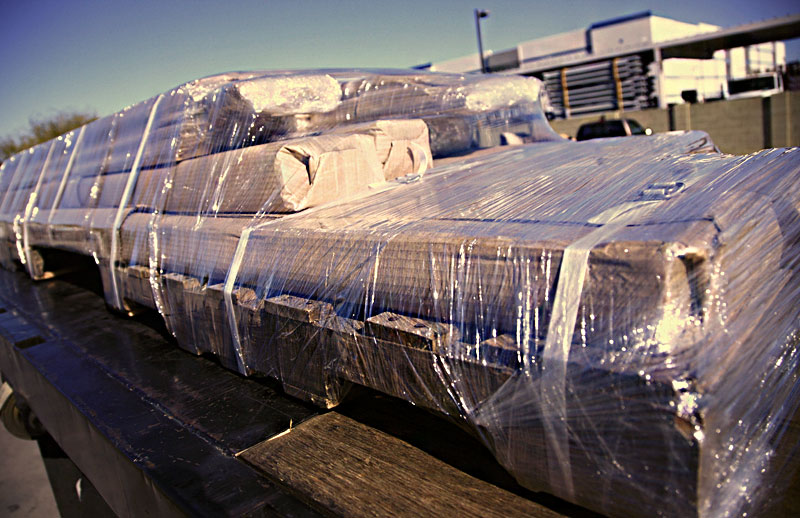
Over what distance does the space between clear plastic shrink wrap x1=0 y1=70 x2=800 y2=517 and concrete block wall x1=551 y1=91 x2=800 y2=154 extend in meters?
15.5

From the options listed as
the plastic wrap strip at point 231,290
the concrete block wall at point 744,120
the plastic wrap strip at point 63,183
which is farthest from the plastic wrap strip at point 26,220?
the concrete block wall at point 744,120

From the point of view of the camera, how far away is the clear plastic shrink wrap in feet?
3.31

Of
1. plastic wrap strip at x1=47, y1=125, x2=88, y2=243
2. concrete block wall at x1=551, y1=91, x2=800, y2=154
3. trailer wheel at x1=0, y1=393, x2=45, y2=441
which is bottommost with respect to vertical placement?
trailer wheel at x1=0, y1=393, x2=45, y2=441

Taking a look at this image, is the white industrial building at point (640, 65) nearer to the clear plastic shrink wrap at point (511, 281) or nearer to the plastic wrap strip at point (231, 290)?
the clear plastic shrink wrap at point (511, 281)

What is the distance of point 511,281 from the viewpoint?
124 cm

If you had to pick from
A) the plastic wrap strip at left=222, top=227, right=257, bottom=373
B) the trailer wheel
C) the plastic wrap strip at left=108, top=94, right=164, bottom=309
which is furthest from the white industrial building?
the trailer wheel

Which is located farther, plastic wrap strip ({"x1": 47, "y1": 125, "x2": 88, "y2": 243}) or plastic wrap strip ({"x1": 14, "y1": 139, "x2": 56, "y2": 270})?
plastic wrap strip ({"x1": 14, "y1": 139, "x2": 56, "y2": 270})

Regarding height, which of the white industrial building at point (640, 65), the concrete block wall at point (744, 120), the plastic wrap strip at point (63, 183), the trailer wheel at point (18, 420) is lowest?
the trailer wheel at point (18, 420)

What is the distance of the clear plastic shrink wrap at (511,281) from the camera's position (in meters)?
1.01

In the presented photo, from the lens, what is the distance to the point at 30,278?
545 cm

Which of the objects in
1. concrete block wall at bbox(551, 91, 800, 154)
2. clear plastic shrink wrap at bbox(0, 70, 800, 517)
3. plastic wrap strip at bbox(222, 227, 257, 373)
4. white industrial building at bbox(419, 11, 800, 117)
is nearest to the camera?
clear plastic shrink wrap at bbox(0, 70, 800, 517)

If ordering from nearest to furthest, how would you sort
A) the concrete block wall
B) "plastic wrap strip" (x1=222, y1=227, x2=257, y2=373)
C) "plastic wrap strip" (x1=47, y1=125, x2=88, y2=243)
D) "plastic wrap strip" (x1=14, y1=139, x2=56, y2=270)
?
"plastic wrap strip" (x1=222, y1=227, x2=257, y2=373) < "plastic wrap strip" (x1=47, y1=125, x2=88, y2=243) < "plastic wrap strip" (x1=14, y1=139, x2=56, y2=270) < the concrete block wall

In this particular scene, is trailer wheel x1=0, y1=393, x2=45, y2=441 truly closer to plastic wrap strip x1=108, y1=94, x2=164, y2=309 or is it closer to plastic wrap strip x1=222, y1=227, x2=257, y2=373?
plastic wrap strip x1=108, y1=94, x2=164, y2=309

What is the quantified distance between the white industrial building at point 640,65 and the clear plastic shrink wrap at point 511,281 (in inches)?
771
